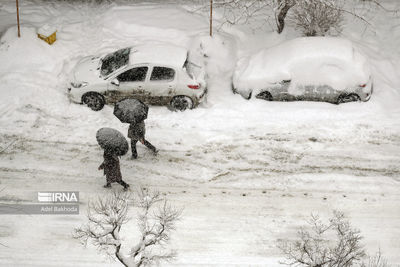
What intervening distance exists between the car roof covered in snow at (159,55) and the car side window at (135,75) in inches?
7.5

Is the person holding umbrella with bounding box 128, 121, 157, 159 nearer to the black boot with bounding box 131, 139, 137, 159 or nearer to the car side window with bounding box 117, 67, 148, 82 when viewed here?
the black boot with bounding box 131, 139, 137, 159

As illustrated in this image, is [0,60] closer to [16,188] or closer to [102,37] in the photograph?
[102,37]

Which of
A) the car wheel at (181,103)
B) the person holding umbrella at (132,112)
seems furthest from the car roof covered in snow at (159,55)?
the person holding umbrella at (132,112)

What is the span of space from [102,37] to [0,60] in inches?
120

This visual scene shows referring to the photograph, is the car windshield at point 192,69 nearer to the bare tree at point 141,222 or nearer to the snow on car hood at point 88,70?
the snow on car hood at point 88,70

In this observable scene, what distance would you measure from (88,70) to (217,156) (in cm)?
421

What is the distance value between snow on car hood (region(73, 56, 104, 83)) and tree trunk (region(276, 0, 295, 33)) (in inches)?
215

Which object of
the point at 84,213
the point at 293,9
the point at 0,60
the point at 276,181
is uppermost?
the point at 293,9

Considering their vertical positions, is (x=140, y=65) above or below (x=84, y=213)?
above

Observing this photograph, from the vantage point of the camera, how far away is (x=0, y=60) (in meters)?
13.2

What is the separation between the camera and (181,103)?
1198 cm

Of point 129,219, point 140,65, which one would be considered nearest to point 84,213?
point 129,219

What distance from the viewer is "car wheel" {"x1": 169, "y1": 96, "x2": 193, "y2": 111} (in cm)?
1196

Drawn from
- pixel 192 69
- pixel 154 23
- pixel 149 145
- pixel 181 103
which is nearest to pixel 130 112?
pixel 149 145
